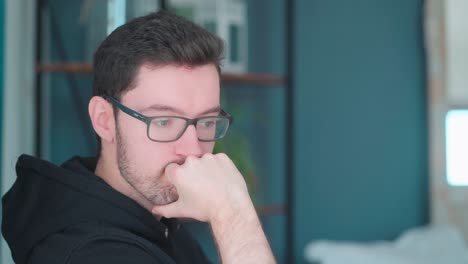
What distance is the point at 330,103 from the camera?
2928mm

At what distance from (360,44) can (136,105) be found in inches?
81.5

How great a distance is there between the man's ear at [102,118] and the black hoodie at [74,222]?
0.08 metres

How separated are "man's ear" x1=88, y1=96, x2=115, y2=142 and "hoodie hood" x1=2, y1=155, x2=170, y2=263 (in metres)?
0.08

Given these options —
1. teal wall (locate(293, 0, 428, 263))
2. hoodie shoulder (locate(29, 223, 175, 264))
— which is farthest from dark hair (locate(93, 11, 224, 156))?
teal wall (locate(293, 0, 428, 263))

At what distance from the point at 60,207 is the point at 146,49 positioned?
31cm

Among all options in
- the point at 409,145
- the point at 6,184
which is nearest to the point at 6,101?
the point at 6,184

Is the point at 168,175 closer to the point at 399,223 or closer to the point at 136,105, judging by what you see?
the point at 136,105

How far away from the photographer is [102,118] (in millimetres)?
1151

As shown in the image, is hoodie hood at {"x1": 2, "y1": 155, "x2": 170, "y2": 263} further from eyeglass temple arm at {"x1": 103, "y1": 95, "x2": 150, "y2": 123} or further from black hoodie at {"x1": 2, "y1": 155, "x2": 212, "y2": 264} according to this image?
eyeglass temple arm at {"x1": 103, "y1": 95, "x2": 150, "y2": 123}

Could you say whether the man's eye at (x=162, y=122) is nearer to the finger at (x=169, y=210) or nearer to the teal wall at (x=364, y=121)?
the finger at (x=169, y=210)

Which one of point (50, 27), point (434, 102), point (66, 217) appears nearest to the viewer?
point (66, 217)

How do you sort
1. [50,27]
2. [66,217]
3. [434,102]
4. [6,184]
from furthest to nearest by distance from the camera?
[434,102]
[50,27]
[6,184]
[66,217]

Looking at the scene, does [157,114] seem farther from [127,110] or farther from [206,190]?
[206,190]

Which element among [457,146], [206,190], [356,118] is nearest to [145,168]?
[206,190]
